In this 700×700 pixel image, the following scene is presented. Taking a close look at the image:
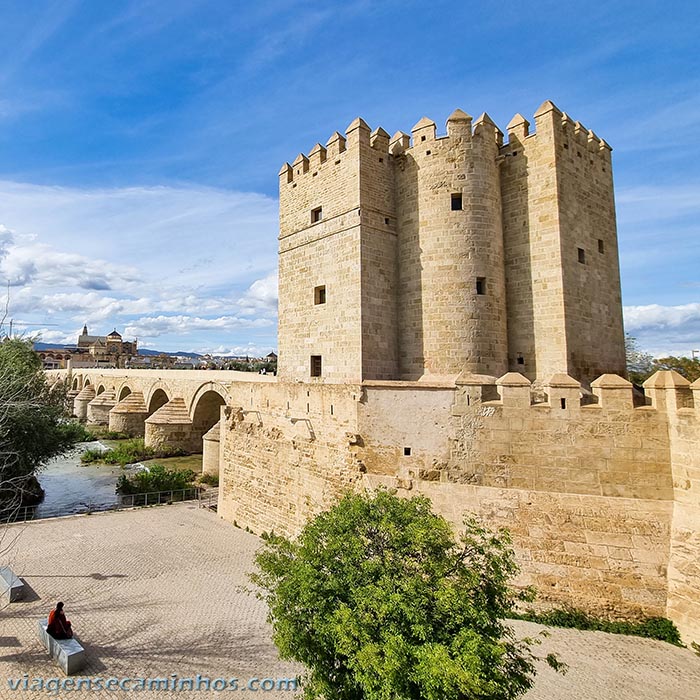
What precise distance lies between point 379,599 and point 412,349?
8104 mm

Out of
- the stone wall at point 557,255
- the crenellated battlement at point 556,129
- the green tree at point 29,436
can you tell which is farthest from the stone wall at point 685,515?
the green tree at point 29,436

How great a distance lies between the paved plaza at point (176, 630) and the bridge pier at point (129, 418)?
2101cm

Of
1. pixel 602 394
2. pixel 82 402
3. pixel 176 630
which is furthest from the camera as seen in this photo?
pixel 82 402

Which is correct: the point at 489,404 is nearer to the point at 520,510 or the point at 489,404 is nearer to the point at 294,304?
the point at 520,510

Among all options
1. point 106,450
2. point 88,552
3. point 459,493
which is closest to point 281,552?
point 459,493

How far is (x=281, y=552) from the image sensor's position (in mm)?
5887

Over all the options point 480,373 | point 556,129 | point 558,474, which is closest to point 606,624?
point 558,474

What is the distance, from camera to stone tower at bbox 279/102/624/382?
1128cm

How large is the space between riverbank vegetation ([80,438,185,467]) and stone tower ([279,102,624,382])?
1671cm

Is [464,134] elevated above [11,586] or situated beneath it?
elevated above

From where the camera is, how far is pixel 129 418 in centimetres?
3259

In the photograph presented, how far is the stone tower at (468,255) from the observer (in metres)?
11.3

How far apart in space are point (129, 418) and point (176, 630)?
2781cm

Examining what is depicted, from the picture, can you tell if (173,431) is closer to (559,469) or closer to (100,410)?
(100,410)
